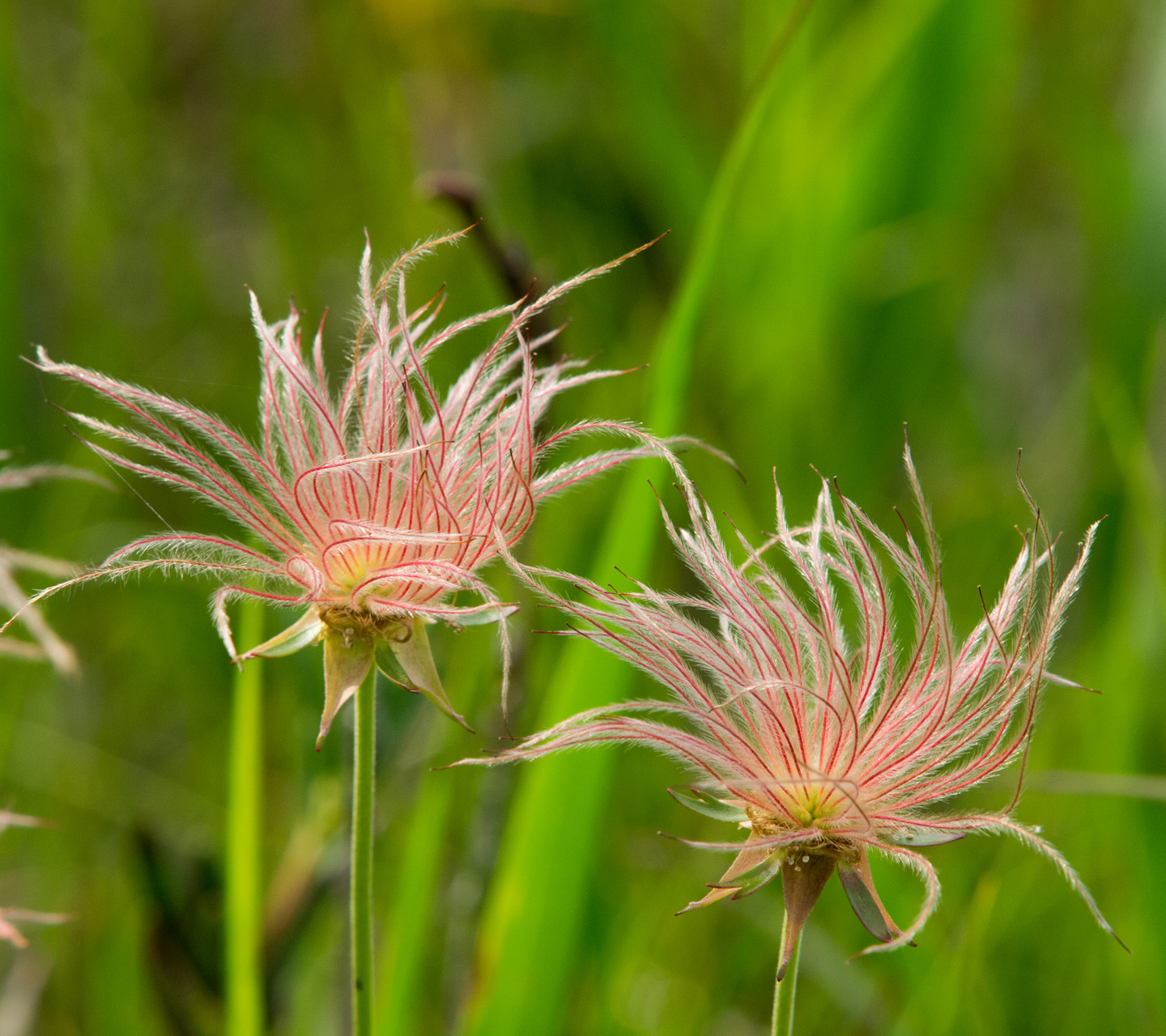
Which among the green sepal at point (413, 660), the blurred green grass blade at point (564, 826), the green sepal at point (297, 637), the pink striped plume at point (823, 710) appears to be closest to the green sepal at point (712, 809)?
the pink striped plume at point (823, 710)

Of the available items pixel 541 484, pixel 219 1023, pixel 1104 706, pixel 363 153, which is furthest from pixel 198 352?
pixel 541 484

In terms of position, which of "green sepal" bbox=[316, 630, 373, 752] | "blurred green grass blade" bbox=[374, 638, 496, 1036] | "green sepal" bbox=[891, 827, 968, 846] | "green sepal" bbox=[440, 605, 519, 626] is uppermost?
"green sepal" bbox=[440, 605, 519, 626]

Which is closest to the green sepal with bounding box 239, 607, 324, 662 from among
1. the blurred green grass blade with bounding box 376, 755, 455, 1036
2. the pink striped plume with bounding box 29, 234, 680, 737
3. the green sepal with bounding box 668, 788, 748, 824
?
the pink striped plume with bounding box 29, 234, 680, 737

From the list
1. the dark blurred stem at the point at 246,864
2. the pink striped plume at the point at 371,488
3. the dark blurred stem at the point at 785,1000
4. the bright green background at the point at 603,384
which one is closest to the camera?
the dark blurred stem at the point at 785,1000

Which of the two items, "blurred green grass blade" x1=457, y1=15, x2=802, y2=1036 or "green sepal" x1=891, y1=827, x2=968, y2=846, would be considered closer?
"green sepal" x1=891, y1=827, x2=968, y2=846

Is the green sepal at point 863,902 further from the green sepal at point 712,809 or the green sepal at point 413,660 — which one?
the green sepal at point 413,660

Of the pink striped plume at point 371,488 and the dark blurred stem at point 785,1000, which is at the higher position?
the pink striped plume at point 371,488

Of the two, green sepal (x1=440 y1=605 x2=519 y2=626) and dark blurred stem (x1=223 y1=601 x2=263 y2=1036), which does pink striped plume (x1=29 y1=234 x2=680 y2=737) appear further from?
dark blurred stem (x1=223 y1=601 x2=263 y2=1036)
